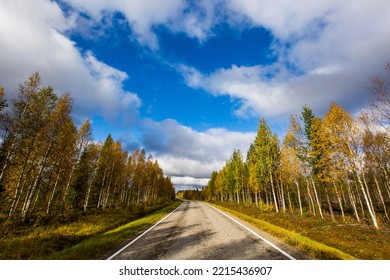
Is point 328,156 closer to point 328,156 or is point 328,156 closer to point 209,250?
point 328,156

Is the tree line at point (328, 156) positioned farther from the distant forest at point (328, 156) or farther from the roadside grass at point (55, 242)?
the roadside grass at point (55, 242)

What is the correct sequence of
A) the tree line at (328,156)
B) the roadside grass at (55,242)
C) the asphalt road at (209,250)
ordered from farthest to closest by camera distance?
1. the tree line at (328,156)
2. the roadside grass at (55,242)
3. the asphalt road at (209,250)

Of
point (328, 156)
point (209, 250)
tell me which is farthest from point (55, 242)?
point (328, 156)

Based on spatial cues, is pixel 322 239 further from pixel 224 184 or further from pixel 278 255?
pixel 224 184

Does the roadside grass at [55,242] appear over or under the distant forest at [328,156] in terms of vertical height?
under

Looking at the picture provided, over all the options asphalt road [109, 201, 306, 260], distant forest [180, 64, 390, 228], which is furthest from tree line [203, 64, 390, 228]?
asphalt road [109, 201, 306, 260]

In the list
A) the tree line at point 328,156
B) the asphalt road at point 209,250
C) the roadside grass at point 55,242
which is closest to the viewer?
the asphalt road at point 209,250

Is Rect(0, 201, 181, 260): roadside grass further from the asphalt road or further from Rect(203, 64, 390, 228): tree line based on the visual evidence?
Rect(203, 64, 390, 228): tree line

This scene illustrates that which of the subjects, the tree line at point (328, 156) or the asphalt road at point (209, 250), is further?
the tree line at point (328, 156)

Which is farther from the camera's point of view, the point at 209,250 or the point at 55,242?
the point at 55,242

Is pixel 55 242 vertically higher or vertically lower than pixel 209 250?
lower

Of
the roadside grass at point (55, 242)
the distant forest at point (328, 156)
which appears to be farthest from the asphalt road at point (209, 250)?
the distant forest at point (328, 156)
